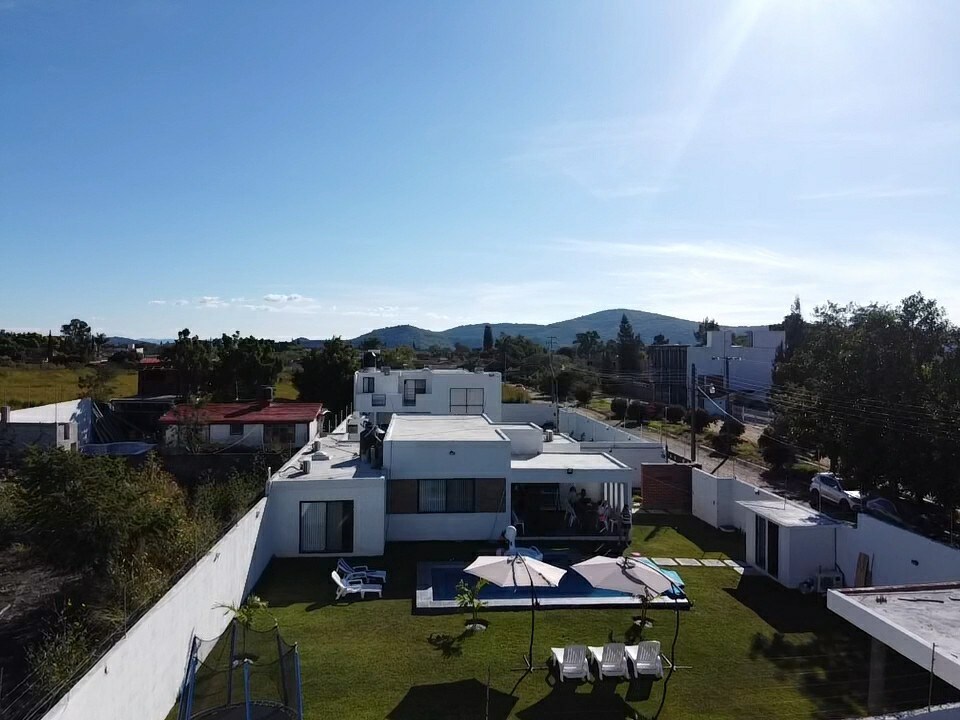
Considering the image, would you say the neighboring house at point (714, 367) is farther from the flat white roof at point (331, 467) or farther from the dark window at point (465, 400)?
the flat white roof at point (331, 467)

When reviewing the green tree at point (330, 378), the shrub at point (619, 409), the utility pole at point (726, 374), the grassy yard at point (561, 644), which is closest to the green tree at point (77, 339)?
the green tree at point (330, 378)

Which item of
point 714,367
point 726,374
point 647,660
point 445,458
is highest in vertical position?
point 714,367

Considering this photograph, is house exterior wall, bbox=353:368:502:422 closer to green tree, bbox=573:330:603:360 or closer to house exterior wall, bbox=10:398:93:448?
house exterior wall, bbox=10:398:93:448

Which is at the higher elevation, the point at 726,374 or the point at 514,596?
the point at 726,374

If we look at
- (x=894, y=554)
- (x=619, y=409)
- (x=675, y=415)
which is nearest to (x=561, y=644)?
(x=894, y=554)

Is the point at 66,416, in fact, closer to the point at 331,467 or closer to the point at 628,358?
the point at 331,467

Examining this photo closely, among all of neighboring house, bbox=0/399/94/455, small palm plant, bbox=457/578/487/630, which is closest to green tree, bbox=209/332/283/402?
neighboring house, bbox=0/399/94/455
